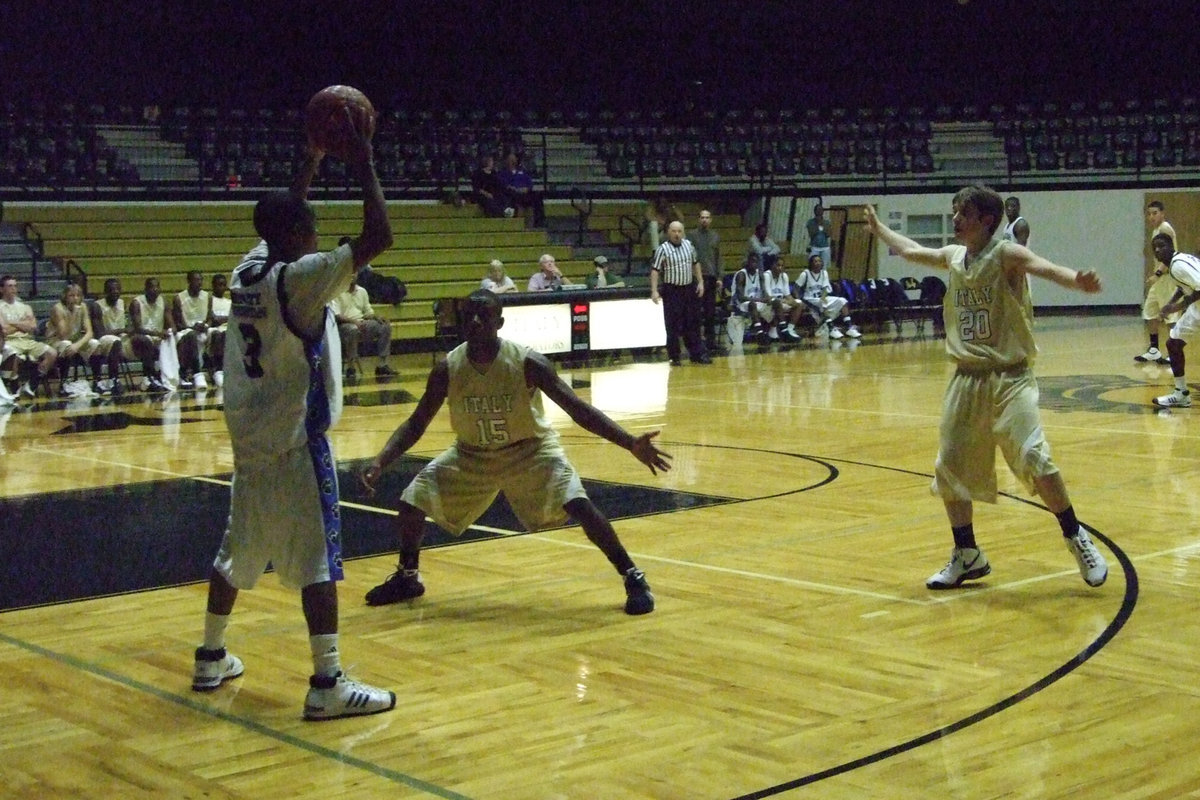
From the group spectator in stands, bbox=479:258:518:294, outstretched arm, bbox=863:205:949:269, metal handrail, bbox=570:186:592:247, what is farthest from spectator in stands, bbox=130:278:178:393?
outstretched arm, bbox=863:205:949:269

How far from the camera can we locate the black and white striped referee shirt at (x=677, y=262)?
17219 mm

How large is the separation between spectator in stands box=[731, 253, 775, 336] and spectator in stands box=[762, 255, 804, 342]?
0.09m

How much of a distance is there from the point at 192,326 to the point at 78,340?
1.19 metres

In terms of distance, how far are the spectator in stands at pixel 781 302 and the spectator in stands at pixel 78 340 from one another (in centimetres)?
907

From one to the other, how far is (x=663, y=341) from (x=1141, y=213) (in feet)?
41.4

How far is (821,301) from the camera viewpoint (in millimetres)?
21469

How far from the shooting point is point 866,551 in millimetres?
6762

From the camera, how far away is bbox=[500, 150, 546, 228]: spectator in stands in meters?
23.1

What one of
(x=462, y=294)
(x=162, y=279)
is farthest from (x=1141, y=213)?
(x=162, y=279)

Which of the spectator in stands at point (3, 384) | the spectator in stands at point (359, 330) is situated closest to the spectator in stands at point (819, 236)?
the spectator in stands at point (359, 330)

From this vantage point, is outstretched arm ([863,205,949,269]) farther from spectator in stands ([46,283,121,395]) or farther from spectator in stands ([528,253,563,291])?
spectator in stands ([528,253,563,291])

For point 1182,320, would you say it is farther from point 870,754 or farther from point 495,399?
point 870,754

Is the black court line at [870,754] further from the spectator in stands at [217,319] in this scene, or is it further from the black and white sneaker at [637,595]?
the spectator in stands at [217,319]

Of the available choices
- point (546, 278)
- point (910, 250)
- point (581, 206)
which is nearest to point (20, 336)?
point (546, 278)
